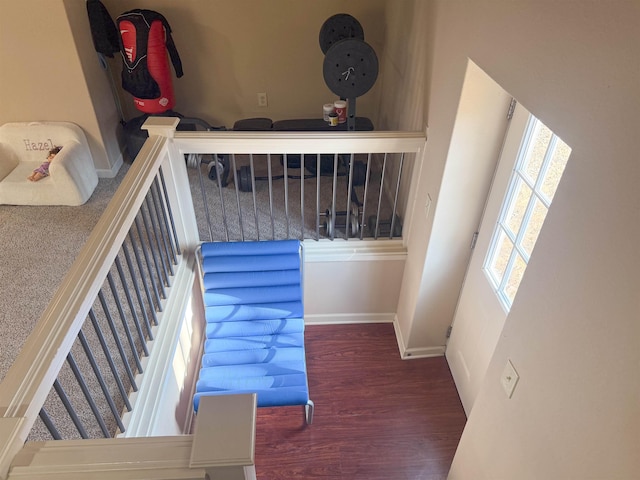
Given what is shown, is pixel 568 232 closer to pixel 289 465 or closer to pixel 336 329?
pixel 289 465

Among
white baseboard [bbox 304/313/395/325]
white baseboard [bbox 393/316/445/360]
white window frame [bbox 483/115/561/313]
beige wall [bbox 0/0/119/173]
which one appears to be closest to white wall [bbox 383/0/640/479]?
white window frame [bbox 483/115/561/313]

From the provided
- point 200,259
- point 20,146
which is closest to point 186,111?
point 20,146

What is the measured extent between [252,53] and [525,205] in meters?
2.78

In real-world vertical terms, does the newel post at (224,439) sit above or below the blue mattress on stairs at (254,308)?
above

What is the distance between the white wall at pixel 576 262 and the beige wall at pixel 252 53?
2.28 metres

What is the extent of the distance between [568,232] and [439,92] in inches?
44.8

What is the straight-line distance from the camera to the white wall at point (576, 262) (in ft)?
3.08

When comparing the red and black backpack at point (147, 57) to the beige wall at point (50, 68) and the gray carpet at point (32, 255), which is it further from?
the gray carpet at point (32, 255)

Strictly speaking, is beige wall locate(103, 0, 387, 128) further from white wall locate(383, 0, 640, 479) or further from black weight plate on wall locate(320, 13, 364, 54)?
white wall locate(383, 0, 640, 479)

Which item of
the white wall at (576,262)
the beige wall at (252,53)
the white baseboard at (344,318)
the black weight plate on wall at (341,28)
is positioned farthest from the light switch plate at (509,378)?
the beige wall at (252,53)

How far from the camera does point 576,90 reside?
1.08 metres

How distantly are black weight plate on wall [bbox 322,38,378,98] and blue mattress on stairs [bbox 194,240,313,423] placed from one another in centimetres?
92

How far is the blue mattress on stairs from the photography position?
2.38 metres

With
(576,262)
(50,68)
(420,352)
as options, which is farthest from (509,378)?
(50,68)
